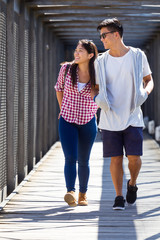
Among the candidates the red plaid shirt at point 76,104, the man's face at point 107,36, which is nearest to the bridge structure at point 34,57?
the red plaid shirt at point 76,104

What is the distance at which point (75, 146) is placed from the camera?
208 inches

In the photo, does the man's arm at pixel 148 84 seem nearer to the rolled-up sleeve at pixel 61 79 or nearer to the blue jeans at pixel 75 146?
the blue jeans at pixel 75 146

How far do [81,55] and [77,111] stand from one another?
487mm

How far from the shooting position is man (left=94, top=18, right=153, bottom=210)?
494 centimetres

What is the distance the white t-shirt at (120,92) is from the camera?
4945 millimetres

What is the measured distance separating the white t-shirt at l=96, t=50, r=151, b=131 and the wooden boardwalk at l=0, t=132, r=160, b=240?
0.75m

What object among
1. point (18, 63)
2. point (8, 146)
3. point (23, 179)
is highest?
point (18, 63)

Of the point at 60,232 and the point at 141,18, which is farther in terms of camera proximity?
the point at 141,18

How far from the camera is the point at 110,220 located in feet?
15.9

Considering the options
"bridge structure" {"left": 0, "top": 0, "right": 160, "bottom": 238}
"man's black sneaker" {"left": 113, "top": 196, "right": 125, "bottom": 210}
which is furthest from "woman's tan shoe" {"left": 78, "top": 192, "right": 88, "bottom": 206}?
"bridge structure" {"left": 0, "top": 0, "right": 160, "bottom": 238}

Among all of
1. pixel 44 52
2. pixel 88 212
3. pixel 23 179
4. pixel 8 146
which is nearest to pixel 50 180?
pixel 23 179

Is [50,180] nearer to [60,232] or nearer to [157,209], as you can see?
[157,209]

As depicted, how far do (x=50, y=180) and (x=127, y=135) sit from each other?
2.58 metres

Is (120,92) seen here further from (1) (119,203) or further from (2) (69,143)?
(1) (119,203)
